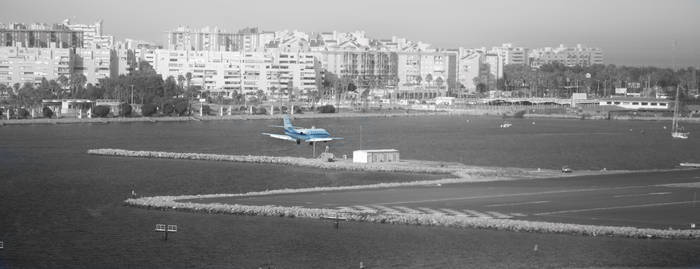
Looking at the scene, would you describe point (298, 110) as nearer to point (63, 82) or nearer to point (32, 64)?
point (63, 82)

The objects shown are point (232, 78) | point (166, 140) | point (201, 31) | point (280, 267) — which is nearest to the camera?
point (280, 267)

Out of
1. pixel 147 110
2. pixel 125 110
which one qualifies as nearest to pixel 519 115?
pixel 147 110

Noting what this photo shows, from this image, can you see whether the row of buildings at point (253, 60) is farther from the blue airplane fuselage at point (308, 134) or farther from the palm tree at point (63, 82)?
the blue airplane fuselage at point (308, 134)

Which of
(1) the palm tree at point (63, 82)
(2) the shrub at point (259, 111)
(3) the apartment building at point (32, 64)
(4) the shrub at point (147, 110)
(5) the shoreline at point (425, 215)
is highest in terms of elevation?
(3) the apartment building at point (32, 64)

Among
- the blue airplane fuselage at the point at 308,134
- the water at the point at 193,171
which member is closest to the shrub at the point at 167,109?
the water at the point at 193,171

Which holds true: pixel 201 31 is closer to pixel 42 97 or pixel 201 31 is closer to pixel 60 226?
pixel 42 97

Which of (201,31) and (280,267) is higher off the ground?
(201,31)

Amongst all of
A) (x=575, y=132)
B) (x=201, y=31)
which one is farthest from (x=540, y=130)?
(x=201, y=31)

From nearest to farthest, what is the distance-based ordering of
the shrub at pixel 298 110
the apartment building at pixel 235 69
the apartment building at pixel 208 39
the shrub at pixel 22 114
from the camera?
the shrub at pixel 22 114
the shrub at pixel 298 110
the apartment building at pixel 235 69
the apartment building at pixel 208 39
